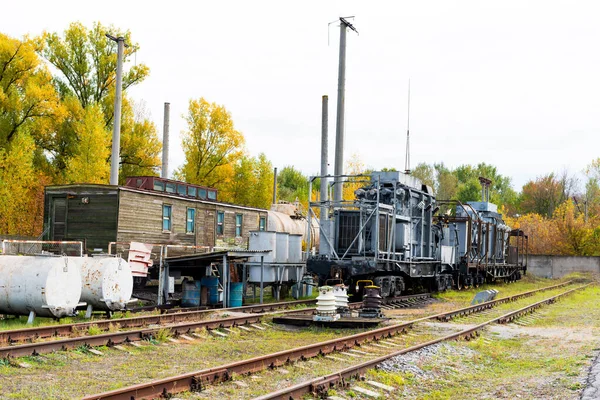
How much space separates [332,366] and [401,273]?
45.3ft

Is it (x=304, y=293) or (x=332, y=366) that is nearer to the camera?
(x=332, y=366)

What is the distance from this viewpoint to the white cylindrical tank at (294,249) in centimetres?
2511

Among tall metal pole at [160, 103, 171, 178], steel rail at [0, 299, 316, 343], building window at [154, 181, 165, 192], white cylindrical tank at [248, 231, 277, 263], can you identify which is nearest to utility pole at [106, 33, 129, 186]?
building window at [154, 181, 165, 192]

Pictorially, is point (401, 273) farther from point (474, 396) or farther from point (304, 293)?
point (474, 396)

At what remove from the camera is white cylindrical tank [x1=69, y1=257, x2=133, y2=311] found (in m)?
16.7

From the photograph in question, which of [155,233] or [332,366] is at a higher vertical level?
[155,233]

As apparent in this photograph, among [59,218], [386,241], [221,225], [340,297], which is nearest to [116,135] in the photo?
[221,225]

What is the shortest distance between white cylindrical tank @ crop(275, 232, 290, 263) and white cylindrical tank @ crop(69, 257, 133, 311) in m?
7.59

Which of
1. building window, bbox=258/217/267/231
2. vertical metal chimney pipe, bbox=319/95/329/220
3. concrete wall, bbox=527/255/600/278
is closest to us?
vertical metal chimney pipe, bbox=319/95/329/220

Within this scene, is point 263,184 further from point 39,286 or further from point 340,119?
point 39,286

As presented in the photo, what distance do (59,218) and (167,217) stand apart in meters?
3.95

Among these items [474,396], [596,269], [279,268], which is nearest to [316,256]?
[279,268]

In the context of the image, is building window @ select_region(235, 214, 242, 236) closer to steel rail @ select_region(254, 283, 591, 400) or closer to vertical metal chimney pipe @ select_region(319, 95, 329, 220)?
vertical metal chimney pipe @ select_region(319, 95, 329, 220)

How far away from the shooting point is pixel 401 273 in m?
24.1
